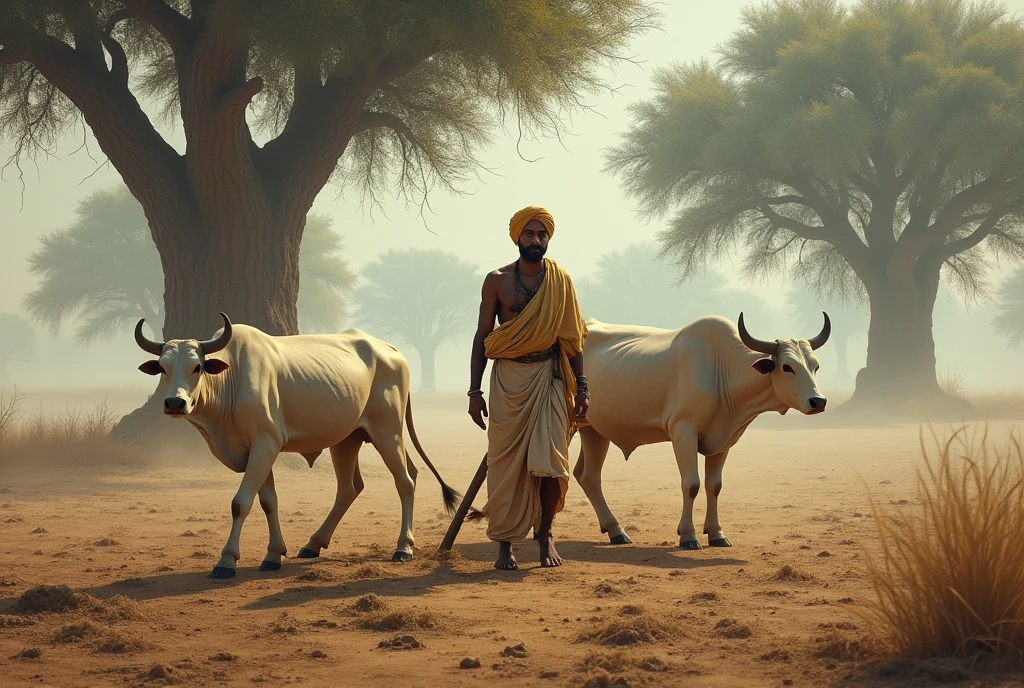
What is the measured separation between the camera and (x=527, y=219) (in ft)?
25.0

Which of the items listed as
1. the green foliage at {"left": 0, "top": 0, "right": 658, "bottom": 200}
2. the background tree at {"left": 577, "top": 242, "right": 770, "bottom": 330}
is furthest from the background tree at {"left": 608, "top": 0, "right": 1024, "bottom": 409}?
the background tree at {"left": 577, "top": 242, "right": 770, "bottom": 330}

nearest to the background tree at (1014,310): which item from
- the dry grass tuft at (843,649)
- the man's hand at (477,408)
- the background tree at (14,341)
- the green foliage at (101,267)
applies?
the green foliage at (101,267)

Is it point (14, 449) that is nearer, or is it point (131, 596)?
point (131, 596)

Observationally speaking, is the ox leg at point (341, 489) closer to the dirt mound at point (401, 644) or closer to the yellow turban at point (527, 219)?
the yellow turban at point (527, 219)

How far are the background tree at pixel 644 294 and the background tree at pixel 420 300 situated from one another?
57.6ft

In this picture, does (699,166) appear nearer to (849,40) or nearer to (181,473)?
(849,40)

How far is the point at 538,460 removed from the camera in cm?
741

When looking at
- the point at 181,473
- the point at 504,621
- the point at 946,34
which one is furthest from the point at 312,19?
the point at 946,34

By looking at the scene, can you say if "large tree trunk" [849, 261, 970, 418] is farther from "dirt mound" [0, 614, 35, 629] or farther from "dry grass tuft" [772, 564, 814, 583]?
"dirt mound" [0, 614, 35, 629]

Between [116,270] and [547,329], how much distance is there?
5307cm

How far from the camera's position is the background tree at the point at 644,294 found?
106 metres

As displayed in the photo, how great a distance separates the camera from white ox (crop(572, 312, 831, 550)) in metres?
8.48

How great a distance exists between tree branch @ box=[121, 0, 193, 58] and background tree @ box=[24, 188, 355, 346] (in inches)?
1601

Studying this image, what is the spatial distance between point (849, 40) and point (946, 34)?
3.41 m
